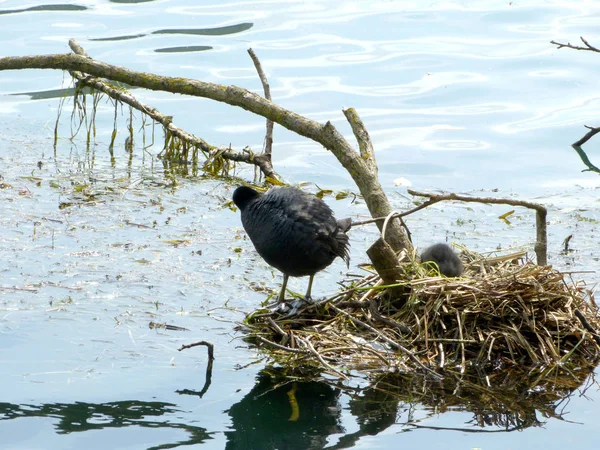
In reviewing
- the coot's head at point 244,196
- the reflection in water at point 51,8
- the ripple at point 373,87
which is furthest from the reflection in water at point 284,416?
the reflection in water at point 51,8

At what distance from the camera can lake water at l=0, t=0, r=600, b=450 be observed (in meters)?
4.92

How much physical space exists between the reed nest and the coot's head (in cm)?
85

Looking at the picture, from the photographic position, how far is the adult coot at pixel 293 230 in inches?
229

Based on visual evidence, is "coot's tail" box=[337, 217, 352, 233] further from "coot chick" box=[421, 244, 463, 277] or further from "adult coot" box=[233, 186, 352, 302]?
"coot chick" box=[421, 244, 463, 277]

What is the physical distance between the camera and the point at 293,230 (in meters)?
5.80

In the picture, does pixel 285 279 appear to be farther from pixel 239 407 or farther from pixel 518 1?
pixel 518 1

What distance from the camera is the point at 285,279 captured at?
6.21 metres

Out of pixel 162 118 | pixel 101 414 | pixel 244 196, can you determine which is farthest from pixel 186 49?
pixel 101 414

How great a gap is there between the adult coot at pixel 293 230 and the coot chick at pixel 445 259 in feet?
2.00

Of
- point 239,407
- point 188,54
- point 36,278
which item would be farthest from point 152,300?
point 188,54

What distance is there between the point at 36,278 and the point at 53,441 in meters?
2.16

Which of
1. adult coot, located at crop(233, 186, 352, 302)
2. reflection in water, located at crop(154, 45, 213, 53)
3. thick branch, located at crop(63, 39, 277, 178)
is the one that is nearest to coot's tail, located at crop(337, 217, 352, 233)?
adult coot, located at crop(233, 186, 352, 302)

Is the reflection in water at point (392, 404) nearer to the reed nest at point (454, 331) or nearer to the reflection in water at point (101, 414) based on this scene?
the reed nest at point (454, 331)

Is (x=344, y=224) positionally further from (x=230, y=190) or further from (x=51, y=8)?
(x=51, y=8)
